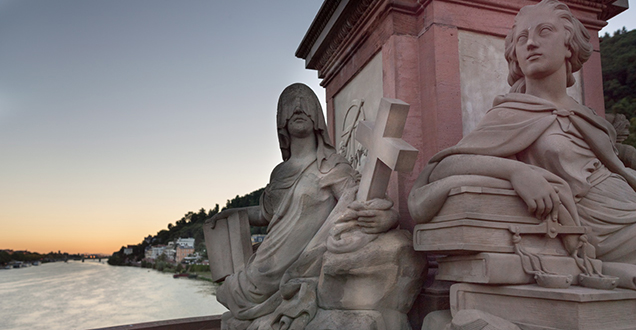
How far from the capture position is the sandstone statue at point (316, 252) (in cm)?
286

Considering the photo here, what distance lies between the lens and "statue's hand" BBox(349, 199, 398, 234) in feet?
9.57

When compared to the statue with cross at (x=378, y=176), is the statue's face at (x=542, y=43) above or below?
above

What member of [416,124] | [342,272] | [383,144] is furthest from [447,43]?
[342,272]

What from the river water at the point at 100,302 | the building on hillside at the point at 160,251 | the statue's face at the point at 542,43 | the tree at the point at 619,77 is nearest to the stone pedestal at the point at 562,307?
the statue's face at the point at 542,43

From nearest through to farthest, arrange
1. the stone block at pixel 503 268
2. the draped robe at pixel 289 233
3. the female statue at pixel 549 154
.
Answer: the stone block at pixel 503 268 → the female statue at pixel 549 154 → the draped robe at pixel 289 233

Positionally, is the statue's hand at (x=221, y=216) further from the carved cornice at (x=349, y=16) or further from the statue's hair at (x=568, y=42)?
the statue's hair at (x=568, y=42)

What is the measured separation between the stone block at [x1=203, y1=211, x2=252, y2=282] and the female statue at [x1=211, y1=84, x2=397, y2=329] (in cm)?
9

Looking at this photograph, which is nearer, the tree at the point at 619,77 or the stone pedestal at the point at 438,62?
the stone pedestal at the point at 438,62

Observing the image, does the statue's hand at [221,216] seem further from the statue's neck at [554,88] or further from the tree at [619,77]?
the tree at [619,77]

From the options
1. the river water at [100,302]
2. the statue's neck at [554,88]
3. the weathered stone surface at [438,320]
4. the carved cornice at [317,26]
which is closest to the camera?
the weathered stone surface at [438,320]

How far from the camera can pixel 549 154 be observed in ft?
9.05

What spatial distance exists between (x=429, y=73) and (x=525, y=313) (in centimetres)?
267

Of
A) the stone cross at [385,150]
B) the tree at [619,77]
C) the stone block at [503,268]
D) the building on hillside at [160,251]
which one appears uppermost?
the tree at [619,77]

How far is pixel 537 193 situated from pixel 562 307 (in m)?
0.62
